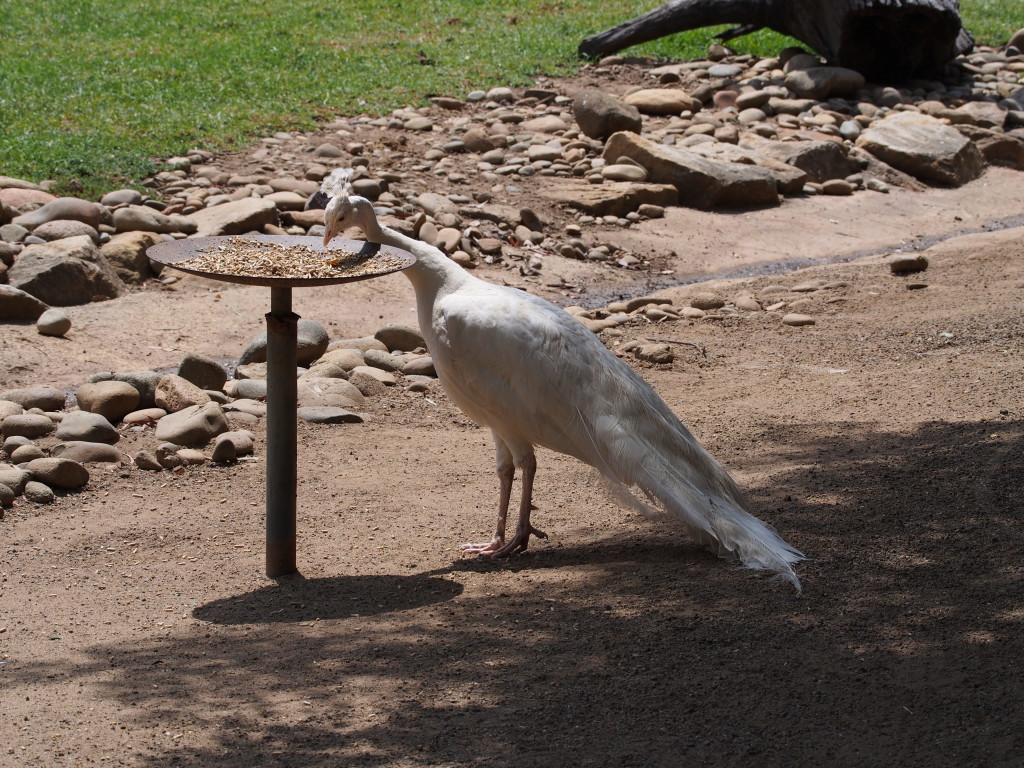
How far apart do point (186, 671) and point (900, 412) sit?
4.51m

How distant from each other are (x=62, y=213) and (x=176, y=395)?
347cm

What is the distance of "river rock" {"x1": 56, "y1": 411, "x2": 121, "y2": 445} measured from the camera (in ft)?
24.0

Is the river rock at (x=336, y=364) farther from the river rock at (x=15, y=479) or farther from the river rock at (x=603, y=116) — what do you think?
the river rock at (x=603, y=116)

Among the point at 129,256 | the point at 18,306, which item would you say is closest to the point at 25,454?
the point at 18,306

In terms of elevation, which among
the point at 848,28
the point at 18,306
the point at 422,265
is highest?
the point at 848,28

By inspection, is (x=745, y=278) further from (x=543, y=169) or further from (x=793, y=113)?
(x=793, y=113)

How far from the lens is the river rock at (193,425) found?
7344 mm

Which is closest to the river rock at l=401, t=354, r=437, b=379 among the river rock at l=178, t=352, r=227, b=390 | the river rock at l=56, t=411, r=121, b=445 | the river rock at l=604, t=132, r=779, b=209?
the river rock at l=178, t=352, r=227, b=390

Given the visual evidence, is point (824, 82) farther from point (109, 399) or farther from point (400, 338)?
point (109, 399)

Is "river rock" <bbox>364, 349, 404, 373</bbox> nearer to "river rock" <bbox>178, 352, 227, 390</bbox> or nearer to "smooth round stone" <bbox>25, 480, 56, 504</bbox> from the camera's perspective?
"river rock" <bbox>178, 352, 227, 390</bbox>

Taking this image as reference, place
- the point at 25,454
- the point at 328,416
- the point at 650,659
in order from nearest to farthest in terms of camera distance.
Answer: the point at 650,659 → the point at 25,454 → the point at 328,416

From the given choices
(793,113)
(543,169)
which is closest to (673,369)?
(543,169)

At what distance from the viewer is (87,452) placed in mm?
7074

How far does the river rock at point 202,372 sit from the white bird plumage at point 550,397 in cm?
316
